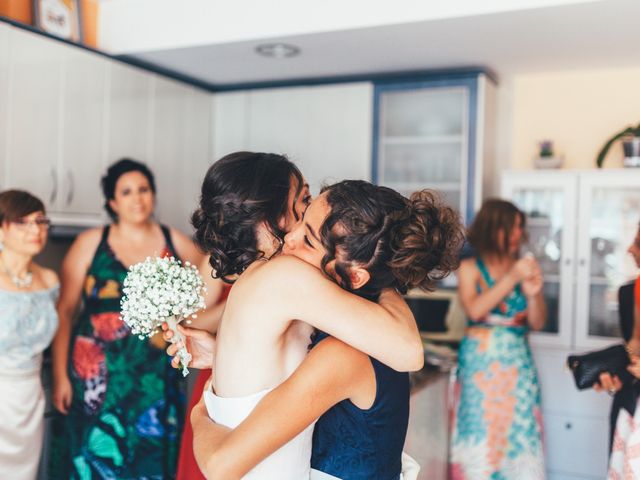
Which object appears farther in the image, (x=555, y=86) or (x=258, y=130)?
(x=258, y=130)

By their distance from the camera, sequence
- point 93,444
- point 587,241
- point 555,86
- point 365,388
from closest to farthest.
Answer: point 365,388
point 93,444
point 587,241
point 555,86

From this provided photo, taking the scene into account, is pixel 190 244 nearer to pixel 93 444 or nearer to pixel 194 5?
pixel 93 444

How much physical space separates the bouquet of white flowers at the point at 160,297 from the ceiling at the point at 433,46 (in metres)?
1.82

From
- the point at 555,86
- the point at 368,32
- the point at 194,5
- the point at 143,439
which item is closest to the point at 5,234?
the point at 143,439

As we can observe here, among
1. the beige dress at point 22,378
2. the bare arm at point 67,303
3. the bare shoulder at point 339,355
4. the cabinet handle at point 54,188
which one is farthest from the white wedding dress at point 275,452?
the cabinet handle at point 54,188

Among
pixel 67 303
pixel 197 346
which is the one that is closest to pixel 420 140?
pixel 67 303

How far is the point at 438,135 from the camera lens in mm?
3793

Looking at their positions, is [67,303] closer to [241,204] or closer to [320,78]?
[241,204]

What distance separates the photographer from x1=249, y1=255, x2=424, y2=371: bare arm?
1.20 m

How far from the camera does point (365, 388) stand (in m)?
1.27

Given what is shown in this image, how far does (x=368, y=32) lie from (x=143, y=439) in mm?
1953

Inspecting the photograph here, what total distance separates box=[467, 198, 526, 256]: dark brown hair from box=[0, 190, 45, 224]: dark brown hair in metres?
1.85

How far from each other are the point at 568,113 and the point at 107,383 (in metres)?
2.77

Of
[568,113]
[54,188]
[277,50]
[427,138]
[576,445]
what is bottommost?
[576,445]
